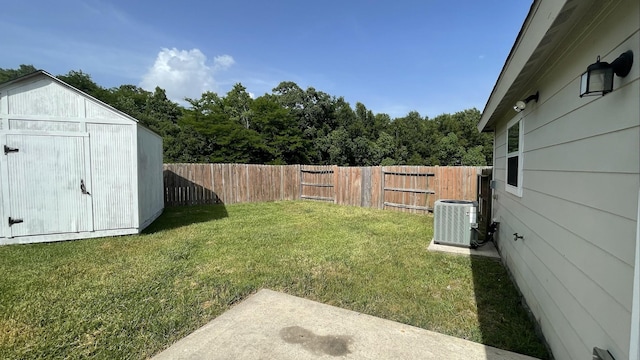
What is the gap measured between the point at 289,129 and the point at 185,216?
67.7 feet

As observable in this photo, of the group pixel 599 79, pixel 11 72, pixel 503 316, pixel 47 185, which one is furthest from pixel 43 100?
pixel 11 72

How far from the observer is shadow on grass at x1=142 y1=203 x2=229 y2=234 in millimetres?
7008

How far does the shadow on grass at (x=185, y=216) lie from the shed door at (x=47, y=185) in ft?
4.55

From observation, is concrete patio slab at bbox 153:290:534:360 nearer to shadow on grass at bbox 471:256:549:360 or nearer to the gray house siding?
shadow on grass at bbox 471:256:549:360

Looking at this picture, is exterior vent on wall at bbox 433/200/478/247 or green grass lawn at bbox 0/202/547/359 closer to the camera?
green grass lawn at bbox 0/202/547/359

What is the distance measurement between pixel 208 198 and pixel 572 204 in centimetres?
1096

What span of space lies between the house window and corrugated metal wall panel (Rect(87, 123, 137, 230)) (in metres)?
7.00

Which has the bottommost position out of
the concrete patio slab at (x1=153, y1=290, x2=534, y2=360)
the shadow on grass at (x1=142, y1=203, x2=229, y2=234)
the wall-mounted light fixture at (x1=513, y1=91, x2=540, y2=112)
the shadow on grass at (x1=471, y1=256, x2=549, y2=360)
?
the shadow on grass at (x1=471, y1=256, x2=549, y2=360)

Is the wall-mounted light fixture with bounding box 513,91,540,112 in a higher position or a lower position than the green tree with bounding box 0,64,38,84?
lower

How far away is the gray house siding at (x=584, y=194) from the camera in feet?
4.15

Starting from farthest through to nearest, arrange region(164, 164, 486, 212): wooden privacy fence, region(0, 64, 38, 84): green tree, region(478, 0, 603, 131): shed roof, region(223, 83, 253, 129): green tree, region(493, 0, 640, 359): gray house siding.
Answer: region(223, 83, 253, 129): green tree, region(0, 64, 38, 84): green tree, region(164, 164, 486, 212): wooden privacy fence, region(478, 0, 603, 131): shed roof, region(493, 0, 640, 359): gray house siding

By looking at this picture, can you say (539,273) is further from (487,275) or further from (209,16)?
(209,16)

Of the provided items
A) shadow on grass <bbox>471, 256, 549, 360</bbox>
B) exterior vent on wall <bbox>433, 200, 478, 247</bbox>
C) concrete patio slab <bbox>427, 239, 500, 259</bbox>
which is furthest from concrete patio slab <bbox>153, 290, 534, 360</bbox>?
exterior vent on wall <bbox>433, 200, 478, 247</bbox>

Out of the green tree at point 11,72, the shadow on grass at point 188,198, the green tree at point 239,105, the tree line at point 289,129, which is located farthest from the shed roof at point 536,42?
the green tree at point 11,72
